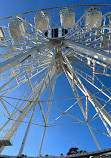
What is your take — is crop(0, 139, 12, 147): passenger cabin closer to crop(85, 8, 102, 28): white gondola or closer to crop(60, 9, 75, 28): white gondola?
crop(85, 8, 102, 28): white gondola

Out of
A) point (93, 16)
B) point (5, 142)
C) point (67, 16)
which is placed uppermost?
point (67, 16)

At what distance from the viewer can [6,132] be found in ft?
32.3

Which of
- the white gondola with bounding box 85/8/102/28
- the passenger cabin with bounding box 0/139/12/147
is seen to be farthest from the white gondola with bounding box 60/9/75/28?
the passenger cabin with bounding box 0/139/12/147

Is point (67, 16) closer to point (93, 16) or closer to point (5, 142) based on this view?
point (93, 16)

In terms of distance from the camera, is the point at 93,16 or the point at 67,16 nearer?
the point at 93,16

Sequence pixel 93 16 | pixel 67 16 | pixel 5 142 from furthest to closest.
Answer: pixel 67 16 < pixel 93 16 < pixel 5 142

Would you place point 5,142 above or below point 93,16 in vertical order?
below

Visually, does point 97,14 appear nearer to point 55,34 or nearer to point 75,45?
point 55,34

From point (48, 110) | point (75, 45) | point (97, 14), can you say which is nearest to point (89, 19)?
point (97, 14)

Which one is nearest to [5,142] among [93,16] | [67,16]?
[67,16]

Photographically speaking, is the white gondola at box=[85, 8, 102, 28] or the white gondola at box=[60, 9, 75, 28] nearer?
the white gondola at box=[85, 8, 102, 28]

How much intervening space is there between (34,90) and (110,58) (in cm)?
644

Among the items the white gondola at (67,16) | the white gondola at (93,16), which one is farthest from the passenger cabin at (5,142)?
the white gondola at (67,16)

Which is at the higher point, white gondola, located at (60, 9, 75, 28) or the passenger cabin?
white gondola, located at (60, 9, 75, 28)
